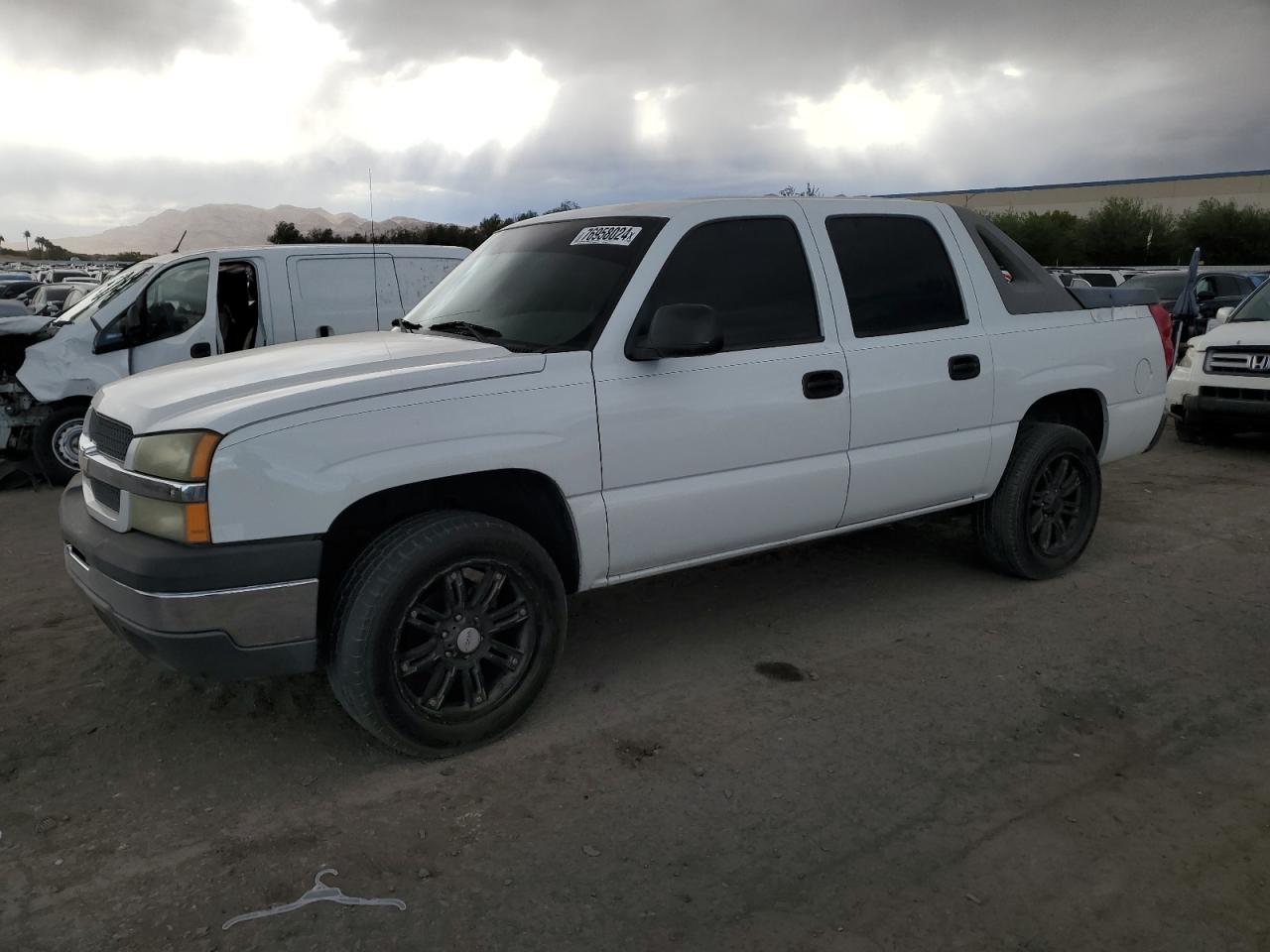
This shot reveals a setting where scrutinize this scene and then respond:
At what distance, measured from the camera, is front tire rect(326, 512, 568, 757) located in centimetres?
315

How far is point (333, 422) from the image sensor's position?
3.06m

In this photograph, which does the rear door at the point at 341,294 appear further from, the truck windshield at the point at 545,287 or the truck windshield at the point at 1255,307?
the truck windshield at the point at 1255,307

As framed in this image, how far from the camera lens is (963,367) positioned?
179 inches

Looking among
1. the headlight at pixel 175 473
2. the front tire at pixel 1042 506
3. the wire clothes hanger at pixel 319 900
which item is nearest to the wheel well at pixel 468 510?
the headlight at pixel 175 473

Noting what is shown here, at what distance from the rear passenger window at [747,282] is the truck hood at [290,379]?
0.74 meters

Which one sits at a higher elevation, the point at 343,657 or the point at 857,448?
the point at 857,448

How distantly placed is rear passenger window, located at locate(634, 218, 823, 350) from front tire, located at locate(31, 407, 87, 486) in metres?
6.16

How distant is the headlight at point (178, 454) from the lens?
9.62 ft

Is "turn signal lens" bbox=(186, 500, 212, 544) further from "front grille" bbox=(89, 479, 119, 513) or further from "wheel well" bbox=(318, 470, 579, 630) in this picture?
"front grille" bbox=(89, 479, 119, 513)

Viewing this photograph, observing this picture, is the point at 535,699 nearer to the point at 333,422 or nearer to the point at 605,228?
the point at 333,422

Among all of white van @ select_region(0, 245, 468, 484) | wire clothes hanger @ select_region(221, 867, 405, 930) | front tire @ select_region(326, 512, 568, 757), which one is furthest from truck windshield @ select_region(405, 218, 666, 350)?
white van @ select_region(0, 245, 468, 484)

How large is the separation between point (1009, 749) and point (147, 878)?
9.23 ft

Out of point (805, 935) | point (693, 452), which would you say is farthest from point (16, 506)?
point (805, 935)

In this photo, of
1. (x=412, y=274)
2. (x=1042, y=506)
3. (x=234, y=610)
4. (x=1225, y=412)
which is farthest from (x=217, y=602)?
(x=1225, y=412)
